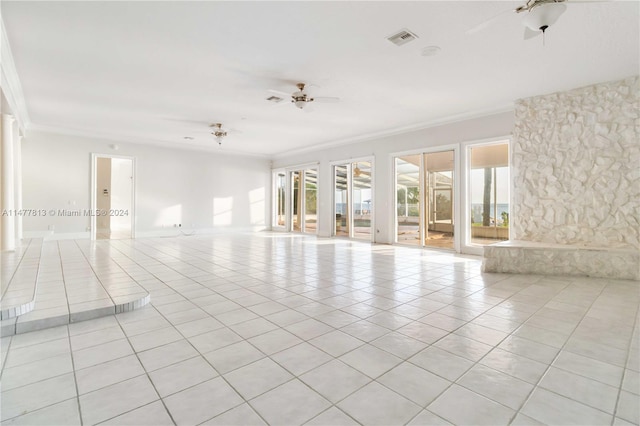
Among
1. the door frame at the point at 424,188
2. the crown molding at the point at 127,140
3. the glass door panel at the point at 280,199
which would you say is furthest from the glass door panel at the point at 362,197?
the crown molding at the point at 127,140

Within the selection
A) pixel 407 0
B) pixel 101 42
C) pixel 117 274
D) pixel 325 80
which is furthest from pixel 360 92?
pixel 117 274

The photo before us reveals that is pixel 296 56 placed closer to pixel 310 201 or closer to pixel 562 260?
pixel 562 260

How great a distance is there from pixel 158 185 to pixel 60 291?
667 centimetres

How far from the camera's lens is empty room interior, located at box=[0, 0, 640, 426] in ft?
5.80

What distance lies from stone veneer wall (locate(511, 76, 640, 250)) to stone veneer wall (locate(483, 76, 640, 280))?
0.04 ft

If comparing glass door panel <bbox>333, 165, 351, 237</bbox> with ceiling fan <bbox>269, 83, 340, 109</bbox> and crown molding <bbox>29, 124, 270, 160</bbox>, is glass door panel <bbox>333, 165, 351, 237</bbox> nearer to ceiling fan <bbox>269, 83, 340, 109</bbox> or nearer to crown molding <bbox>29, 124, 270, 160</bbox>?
crown molding <bbox>29, 124, 270, 160</bbox>

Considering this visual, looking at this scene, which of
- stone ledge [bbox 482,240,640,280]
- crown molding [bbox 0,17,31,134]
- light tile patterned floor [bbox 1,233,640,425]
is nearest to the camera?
light tile patterned floor [bbox 1,233,640,425]

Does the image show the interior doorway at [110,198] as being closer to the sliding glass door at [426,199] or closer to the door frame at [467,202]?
the sliding glass door at [426,199]

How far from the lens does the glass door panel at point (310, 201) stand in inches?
415

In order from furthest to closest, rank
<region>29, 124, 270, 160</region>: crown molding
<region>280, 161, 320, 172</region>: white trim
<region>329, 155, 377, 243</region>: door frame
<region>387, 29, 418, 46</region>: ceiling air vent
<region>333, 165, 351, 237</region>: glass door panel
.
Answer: <region>280, 161, 320, 172</region>: white trim → <region>333, 165, 351, 237</region>: glass door panel → <region>329, 155, 377, 243</region>: door frame → <region>29, 124, 270, 160</region>: crown molding → <region>387, 29, 418, 46</region>: ceiling air vent

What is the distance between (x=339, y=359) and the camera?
81.4 inches

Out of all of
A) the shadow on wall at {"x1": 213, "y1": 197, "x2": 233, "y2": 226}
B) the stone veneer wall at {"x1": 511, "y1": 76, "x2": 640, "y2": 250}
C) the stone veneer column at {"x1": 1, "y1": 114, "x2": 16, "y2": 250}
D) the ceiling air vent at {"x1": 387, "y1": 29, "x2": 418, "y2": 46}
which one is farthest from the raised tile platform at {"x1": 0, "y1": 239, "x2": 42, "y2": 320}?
the stone veneer wall at {"x1": 511, "y1": 76, "x2": 640, "y2": 250}

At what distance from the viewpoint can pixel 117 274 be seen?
4293mm

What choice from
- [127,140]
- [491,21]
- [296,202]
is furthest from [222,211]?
[491,21]
